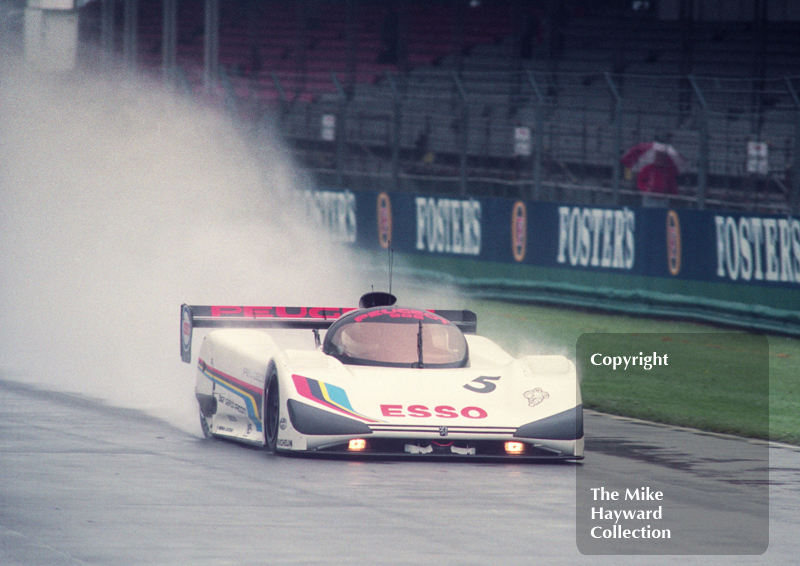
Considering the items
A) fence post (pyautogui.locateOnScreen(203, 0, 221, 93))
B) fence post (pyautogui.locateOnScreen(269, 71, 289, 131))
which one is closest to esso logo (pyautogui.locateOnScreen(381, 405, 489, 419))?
fence post (pyautogui.locateOnScreen(203, 0, 221, 93))


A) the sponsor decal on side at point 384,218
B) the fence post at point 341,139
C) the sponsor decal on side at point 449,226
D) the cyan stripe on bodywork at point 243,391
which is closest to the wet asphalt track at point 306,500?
the cyan stripe on bodywork at point 243,391

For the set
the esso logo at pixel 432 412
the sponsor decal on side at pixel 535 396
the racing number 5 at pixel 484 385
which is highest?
the racing number 5 at pixel 484 385

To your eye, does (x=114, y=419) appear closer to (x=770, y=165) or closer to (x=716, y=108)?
(x=770, y=165)

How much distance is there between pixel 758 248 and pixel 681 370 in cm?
329

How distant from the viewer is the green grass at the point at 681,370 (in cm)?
1206

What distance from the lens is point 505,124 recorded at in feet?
83.8

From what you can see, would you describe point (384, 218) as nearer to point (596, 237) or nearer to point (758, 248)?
point (596, 237)

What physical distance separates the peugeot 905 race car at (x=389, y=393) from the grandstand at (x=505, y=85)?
9.32 meters

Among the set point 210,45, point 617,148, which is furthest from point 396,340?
point 210,45

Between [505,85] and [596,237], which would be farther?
[505,85]

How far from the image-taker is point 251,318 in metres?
11.0

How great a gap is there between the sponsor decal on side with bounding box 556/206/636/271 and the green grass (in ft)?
2.58

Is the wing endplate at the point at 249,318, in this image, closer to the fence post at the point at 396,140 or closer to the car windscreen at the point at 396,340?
the car windscreen at the point at 396,340

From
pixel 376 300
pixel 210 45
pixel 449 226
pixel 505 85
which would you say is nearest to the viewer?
pixel 376 300
